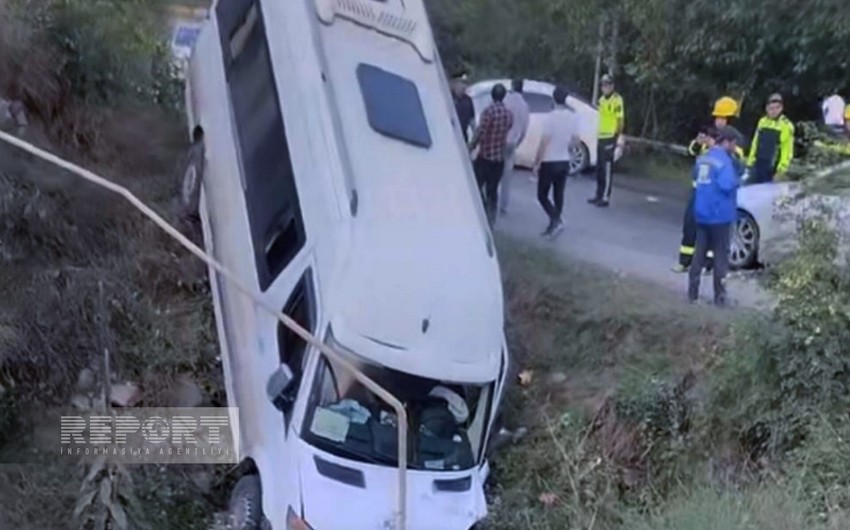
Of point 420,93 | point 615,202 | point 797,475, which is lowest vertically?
point 615,202

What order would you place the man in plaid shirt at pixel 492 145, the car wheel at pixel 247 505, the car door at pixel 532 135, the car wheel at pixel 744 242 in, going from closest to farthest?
1. the car wheel at pixel 247 505
2. the car wheel at pixel 744 242
3. the man in plaid shirt at pixel 492 145
4. the car door at pixel 532 135

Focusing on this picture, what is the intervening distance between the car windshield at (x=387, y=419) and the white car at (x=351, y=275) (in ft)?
0.04

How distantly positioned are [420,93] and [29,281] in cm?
379

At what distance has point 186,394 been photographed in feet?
34.9

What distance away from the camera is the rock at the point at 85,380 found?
408 inches

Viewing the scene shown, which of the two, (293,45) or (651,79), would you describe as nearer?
(293,45)

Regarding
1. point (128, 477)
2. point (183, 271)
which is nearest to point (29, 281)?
point (183, 271)

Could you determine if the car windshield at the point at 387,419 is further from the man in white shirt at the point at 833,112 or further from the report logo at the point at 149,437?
the man in white shirt at the point at 833,112

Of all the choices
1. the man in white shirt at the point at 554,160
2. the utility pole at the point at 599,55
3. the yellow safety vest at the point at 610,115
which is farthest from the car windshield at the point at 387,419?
the utility pole at the point at 599,55

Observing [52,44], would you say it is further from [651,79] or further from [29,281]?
[651,79]

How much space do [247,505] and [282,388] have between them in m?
1.00

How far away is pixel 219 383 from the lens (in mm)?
10859

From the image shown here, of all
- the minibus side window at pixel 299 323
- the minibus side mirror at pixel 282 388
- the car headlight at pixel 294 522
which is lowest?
the car headlight at pixel 294 522

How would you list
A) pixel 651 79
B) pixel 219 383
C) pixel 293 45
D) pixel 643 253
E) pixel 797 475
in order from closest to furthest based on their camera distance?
pixel 797 475
pixel 293 45
pixel 219 383
pixel 643 253
pixel 651 79
